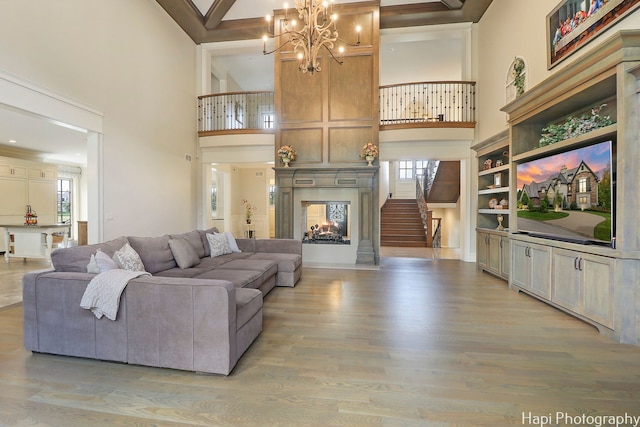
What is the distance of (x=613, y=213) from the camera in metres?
2.69

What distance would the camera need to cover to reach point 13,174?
786 cm

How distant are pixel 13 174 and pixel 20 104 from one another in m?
6.65

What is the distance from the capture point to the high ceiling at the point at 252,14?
6094 mm

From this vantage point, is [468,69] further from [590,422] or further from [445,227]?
[590,422]

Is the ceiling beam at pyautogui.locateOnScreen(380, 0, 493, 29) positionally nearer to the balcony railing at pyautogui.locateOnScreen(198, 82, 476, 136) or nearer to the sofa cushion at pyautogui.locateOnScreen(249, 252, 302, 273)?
the balcony railing at pyautogui.locateOnScreen(198, 82, 476, 136)

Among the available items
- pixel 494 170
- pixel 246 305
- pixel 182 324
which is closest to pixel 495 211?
pixel 494 170

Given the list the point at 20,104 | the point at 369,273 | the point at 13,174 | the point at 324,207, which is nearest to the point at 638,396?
the point at 369,273

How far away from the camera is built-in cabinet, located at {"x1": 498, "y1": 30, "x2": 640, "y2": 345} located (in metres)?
2.56

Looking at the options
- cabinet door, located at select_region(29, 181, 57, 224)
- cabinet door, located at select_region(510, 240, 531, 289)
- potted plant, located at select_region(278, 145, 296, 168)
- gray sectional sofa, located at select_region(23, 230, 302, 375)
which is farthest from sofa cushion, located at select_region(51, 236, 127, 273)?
cabinet door, located at select_region(29, 181, 57, 224)

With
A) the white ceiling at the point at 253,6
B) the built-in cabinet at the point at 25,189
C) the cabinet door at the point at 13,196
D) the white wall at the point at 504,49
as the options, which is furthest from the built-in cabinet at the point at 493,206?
the cabinet door at the point at 13,196

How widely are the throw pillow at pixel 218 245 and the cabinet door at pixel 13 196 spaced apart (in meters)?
7.29

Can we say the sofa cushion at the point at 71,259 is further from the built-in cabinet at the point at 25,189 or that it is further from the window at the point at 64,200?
the window at the point at 64,200

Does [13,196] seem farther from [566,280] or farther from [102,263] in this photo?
[566,280]

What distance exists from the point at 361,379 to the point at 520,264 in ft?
10.9
